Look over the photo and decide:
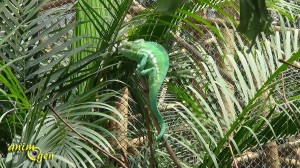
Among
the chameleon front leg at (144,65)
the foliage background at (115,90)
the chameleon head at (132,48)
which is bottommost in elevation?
the foliage background at (115,90)

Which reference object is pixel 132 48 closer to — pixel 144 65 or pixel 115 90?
pixel 144 65

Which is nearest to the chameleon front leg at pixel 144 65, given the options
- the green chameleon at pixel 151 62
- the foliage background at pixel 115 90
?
the green chameleon at pixel 151 62

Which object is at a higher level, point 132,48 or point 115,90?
point 132,48

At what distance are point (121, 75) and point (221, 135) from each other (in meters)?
0.40

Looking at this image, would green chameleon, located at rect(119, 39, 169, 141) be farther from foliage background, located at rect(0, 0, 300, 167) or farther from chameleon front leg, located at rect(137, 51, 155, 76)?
foliage background, located at rect(0, 0, 300, 167)

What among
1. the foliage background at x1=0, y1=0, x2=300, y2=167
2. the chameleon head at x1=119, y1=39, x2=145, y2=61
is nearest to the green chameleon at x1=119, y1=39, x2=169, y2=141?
the chameleon head at x1=119, y1=39, x2=145, y2=61

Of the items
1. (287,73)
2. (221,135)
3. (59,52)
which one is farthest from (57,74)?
(287,73)

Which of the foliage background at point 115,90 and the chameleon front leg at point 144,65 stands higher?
the chameleon front leg at point 144,65

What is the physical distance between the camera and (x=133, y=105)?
2312 millimetres

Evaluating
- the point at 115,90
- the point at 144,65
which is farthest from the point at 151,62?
the point at 115,90

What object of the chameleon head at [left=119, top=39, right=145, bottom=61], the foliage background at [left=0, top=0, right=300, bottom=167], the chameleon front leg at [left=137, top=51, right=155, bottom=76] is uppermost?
the chameleon head at [left=119, top=39, right=145, bottom=61]

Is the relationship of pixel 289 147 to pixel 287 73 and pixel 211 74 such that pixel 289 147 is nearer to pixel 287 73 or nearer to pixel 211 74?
pixel 287 73

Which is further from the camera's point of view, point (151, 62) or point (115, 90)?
point (115, 90)

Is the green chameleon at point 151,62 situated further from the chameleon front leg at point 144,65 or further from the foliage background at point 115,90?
the foliage background at point 115,90
